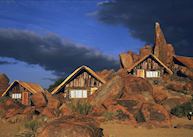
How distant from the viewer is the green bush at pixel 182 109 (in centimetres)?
2094

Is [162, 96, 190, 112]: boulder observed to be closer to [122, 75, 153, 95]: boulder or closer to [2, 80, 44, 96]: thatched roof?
[122, 75, 153, 95]: boulder

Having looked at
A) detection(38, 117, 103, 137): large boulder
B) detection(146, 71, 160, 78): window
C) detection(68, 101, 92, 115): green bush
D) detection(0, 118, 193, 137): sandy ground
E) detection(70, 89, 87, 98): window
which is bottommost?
detection(0, 118, 193, 137): sandy ground

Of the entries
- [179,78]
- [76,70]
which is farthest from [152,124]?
[179,78]

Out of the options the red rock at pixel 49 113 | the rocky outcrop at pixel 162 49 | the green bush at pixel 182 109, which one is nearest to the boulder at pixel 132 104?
the green bush at pixel 182 109

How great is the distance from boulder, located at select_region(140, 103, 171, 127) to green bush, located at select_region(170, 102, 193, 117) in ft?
14.1

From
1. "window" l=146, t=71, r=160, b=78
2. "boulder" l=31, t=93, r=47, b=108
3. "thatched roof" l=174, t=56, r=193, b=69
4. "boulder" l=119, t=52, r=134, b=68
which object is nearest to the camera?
"boulder" l=31, t=93, r=47, b=108

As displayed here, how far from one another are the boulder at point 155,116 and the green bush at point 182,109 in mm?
4312

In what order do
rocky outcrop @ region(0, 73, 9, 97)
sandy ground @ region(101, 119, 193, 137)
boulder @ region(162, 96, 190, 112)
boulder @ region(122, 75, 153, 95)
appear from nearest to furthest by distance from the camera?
sandy ground @ region(101, 119, 193, 137)
boulder @ region(122, 75, 153, 95)
boulder @ region(162, 96, 190, 112)
rocky outcrop @ region(0, 73, 9, 97)

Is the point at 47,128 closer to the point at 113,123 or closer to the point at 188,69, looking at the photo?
the point at 113,123

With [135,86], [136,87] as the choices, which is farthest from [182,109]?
[135,86]

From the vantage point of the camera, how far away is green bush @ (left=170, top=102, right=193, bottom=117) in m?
20.9

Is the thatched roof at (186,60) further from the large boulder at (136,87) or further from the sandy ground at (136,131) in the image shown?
the sandy ground at (136,131)

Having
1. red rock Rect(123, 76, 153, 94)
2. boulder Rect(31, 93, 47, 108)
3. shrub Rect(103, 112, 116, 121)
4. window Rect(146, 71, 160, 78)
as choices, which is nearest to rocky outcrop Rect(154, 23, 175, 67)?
window Rect(146, 71, 160, 78)

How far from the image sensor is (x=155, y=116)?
54.5 ft
